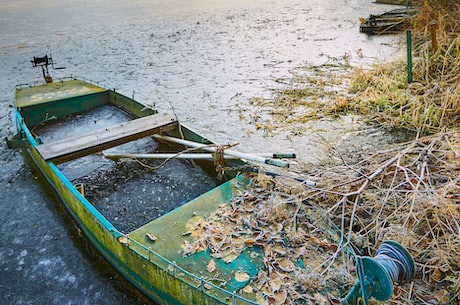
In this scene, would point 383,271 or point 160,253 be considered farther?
point 160,253

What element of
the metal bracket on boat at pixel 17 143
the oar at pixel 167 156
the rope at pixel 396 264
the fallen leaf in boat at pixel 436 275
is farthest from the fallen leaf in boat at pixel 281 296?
the metal bracket on boat at pixel 17 143

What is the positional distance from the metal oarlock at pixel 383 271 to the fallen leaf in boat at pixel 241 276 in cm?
88

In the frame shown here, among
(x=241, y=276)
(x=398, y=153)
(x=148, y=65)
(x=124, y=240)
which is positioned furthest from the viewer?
(x=148, y=65)

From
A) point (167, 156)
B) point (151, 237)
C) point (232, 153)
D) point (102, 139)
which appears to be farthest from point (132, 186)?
point (151, 237)

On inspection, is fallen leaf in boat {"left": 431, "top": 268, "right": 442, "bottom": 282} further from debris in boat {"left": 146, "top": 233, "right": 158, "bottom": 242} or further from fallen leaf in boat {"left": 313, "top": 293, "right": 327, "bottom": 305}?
debris in boat {"left": 146, "top": 233, "right": 158, "bottom": 242}

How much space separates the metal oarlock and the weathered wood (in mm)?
Result: 3337

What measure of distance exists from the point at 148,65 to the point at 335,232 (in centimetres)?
812

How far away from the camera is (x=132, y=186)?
15.9ft

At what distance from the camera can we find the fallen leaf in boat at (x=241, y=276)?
2.96 metres

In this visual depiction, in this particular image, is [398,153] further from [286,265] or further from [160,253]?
[160,253]

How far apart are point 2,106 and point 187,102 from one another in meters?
3.64

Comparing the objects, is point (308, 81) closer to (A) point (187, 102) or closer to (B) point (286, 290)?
(A) point (187, 102)

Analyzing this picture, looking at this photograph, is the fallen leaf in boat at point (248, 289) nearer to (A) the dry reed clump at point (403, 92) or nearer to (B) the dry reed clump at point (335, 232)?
(B) the dry reed clump at point (335, 232)

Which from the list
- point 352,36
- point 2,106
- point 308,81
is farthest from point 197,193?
point 352,36
